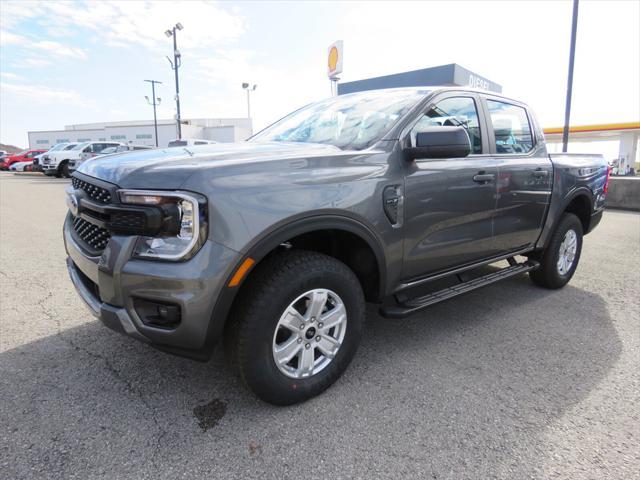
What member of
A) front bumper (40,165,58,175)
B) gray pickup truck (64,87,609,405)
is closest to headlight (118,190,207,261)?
gray pickup truck (64,87,609,405)

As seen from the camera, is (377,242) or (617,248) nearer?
(377,242)

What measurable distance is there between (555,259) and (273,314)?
3426 millimetres

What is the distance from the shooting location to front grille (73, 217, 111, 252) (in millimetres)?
2262

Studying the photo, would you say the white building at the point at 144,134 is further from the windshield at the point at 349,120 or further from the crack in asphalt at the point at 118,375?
the windshield at the point at 349,120

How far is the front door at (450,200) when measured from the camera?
9.15 ft

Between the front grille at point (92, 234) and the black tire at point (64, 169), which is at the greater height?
the black tire at point (64, 169)

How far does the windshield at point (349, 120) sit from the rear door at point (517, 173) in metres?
0.93

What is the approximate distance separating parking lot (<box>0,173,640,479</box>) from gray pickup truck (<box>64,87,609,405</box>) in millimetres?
316

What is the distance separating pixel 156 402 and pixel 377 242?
1.54 m

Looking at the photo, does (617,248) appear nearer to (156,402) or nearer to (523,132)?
(523,132)

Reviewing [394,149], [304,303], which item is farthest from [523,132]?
[304,303]

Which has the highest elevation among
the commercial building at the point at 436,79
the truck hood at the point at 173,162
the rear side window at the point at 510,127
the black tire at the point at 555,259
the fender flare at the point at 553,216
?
the commercial building at the point at 436,79

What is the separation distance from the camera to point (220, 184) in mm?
1993

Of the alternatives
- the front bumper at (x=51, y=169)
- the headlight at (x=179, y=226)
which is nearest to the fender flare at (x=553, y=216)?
the headlight at (x=179, y=226)
